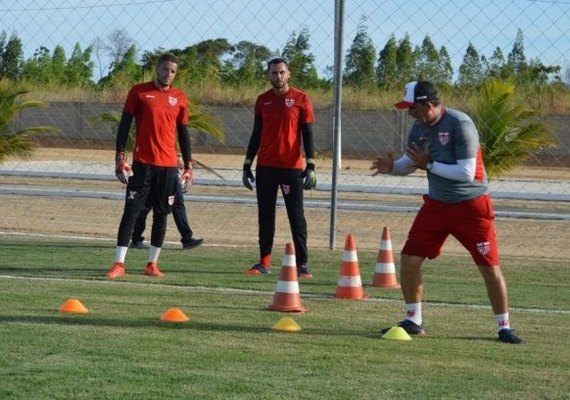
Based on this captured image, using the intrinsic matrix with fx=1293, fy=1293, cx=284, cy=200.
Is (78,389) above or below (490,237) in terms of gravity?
below

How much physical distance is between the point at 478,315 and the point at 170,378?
3661 mm

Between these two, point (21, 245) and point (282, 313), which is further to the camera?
point (21, 245)

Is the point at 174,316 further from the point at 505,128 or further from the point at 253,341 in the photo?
the point at 505,128

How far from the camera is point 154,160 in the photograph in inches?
469

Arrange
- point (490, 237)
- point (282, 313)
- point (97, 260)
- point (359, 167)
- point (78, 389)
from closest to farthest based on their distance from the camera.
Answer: point (78, 389) < point (490, 237) < point (282, 313) < point (97, 260) < point (359, 167)

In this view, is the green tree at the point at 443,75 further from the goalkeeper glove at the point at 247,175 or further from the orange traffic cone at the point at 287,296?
the orange traffic cone at the point at 287,296

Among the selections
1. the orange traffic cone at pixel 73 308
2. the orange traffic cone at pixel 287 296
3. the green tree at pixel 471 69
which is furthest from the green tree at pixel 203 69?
the orange traffic cone at pixel 73 308

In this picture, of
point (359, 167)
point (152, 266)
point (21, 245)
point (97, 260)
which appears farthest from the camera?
point (359, 167)

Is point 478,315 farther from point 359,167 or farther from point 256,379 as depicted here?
point 359,167

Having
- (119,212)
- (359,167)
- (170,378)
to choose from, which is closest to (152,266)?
(170,378)

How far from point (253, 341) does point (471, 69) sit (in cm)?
1082

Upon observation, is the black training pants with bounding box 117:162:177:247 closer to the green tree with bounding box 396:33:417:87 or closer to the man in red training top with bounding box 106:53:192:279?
the man in red training top with bounding box 106:53:192:279

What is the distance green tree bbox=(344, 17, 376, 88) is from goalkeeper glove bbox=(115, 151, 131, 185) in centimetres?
427

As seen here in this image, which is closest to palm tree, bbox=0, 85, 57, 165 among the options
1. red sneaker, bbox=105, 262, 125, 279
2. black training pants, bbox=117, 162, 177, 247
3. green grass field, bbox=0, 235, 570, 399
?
green grass field, bbox=0, 235, 570, 399
